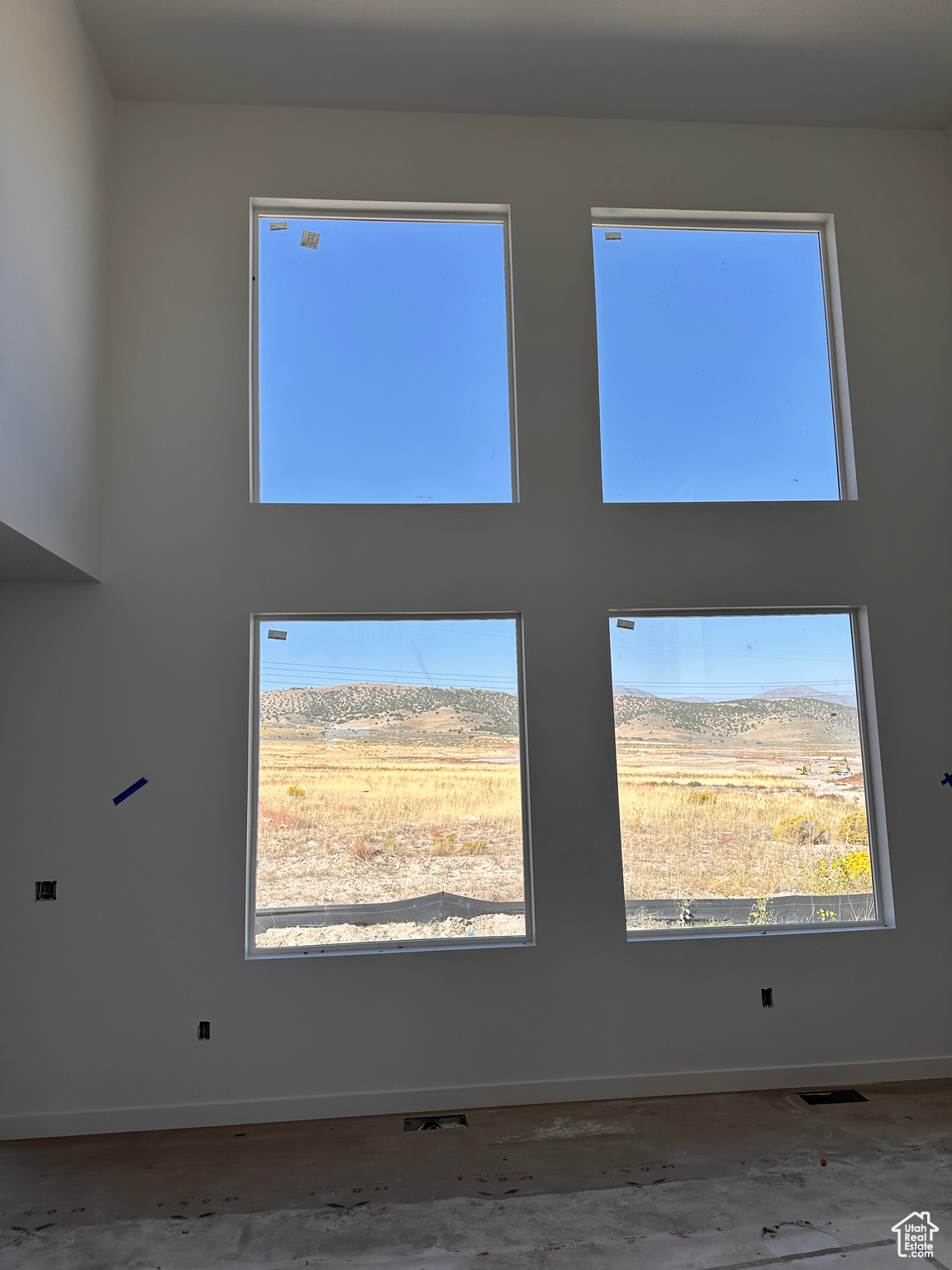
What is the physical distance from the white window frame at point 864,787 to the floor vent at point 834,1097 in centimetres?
70

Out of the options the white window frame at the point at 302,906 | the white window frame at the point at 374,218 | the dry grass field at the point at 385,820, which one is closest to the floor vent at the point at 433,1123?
the white window frame at the point at 302,906

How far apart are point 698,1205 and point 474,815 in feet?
5.84

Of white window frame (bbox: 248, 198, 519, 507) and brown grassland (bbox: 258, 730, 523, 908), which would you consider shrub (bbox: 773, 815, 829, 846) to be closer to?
brown grassland (bbox: 258, 730, 523, 908)

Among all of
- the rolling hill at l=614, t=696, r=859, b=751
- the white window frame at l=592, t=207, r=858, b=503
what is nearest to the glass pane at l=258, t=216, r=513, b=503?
the white window frame at l=592, t=207, r=858, b=503

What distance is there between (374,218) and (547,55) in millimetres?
1122

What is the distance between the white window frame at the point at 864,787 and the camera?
13.3 ft

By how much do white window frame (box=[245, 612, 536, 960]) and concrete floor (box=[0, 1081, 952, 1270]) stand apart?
27.4 inches

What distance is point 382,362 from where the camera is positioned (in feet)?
14.2

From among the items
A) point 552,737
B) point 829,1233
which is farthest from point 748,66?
point 829,1233

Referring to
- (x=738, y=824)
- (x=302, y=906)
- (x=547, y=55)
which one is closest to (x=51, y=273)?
(x=547, y=55)

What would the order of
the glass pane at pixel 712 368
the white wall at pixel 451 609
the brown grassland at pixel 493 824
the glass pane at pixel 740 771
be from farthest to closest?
the glass pane at pixel 712 368
the glass pane at pixel 740 771
the brown grassland at pixel 493 824
the white wall at pixel 451 609

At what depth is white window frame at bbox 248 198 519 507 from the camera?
4219 mm

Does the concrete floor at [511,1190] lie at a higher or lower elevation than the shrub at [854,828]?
lower

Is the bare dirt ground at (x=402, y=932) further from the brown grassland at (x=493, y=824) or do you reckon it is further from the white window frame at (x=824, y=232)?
→ the white window frame at (x=824, y=232)
